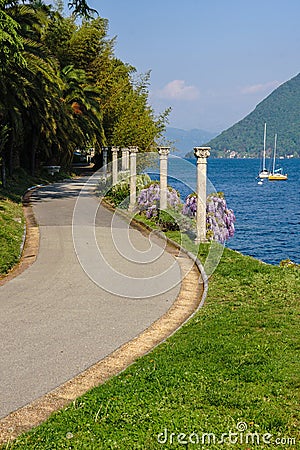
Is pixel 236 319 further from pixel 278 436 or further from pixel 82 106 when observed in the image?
pixel 82 106

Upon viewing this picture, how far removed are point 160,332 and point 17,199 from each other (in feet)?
52.7

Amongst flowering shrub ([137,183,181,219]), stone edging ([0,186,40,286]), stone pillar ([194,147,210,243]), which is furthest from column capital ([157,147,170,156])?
stone pillar ([194,147,210,243])

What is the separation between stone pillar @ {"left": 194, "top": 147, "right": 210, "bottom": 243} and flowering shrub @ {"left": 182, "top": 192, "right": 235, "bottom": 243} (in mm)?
1689

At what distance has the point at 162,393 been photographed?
4961 millimetres

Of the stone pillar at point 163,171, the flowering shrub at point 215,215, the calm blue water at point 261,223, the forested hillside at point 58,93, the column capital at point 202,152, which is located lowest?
the calm blue water at point 261,223

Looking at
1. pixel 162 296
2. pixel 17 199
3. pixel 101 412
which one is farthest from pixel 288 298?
pixel 17 199

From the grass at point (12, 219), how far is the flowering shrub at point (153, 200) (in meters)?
3.80

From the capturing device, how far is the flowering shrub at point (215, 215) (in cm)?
1512

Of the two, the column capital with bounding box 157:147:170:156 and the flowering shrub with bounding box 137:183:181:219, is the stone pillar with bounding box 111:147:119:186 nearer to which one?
the flowering shrub with bounding box 137:183:181:219

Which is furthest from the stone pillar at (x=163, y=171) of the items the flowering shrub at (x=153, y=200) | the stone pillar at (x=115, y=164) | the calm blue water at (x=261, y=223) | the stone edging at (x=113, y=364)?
the stone pillar at (x=115, y=164)

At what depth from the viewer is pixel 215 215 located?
50.8 ft

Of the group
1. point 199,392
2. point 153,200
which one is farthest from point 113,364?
point 153,200

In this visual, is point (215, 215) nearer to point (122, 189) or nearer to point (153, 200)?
point (153, 200)

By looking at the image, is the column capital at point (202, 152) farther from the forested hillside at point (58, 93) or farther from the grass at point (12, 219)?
the forested hillside at point (58, 93)
